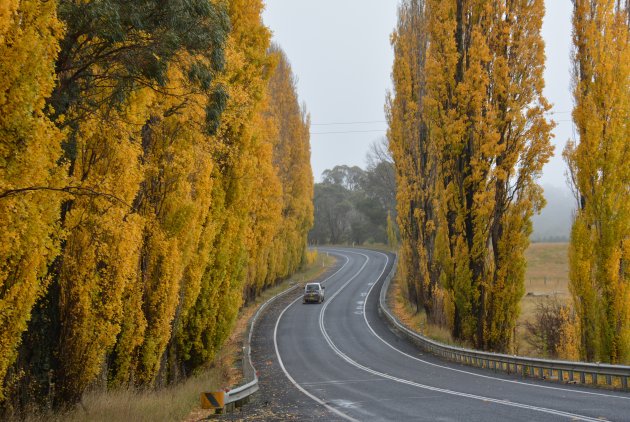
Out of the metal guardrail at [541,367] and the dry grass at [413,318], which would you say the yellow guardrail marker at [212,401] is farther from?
the dry grass at [413,318]

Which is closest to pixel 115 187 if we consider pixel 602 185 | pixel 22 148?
pixel 22 148

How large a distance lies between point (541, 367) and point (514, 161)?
689cm

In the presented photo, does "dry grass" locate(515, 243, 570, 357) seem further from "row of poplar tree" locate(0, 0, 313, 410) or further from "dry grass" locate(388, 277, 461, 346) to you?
"row of poplar tree" locate(0, 0, 313, 410)

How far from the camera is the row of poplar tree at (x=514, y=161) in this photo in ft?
57.1

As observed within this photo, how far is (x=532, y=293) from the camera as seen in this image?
46.5 metres

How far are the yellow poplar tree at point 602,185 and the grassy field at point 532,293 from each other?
9.15 ft

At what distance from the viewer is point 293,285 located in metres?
52.9

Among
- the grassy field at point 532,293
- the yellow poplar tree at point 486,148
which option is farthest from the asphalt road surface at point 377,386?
the yellow poplar tree at point 486,148

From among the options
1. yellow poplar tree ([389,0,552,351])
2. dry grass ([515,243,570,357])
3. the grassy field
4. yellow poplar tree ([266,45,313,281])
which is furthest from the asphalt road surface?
yellow poplar tree ([266,45,313,281])

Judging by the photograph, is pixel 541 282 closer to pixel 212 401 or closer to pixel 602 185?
pixel 602 185

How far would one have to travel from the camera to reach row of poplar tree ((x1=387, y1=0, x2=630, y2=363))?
17391mm

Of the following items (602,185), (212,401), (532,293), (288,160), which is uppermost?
(288,160)

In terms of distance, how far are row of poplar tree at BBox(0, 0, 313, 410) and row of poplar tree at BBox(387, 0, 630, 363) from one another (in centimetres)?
731

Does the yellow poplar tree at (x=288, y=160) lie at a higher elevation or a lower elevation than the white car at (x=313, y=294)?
higher
